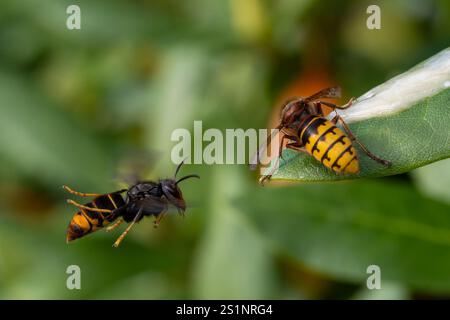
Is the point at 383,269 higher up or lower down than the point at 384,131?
lower down

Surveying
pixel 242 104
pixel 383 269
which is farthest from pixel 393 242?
pixel 242 104

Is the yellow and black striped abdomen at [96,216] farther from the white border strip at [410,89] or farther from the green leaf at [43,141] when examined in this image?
the green leaf at [43,141]

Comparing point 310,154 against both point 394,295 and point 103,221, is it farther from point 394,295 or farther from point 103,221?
point 394,295

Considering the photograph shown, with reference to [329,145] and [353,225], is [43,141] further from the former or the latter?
[329,145]

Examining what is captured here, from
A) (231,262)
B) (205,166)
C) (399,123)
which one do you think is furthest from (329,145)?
(205,166)

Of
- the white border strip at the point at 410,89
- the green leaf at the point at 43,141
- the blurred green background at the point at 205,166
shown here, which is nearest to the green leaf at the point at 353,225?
the blurred green background at the point at 205,166

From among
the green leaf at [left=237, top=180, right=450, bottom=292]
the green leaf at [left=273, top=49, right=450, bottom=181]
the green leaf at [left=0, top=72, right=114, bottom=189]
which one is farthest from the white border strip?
the green leaf at [left=0, top=72, right=114, bottom=189]
